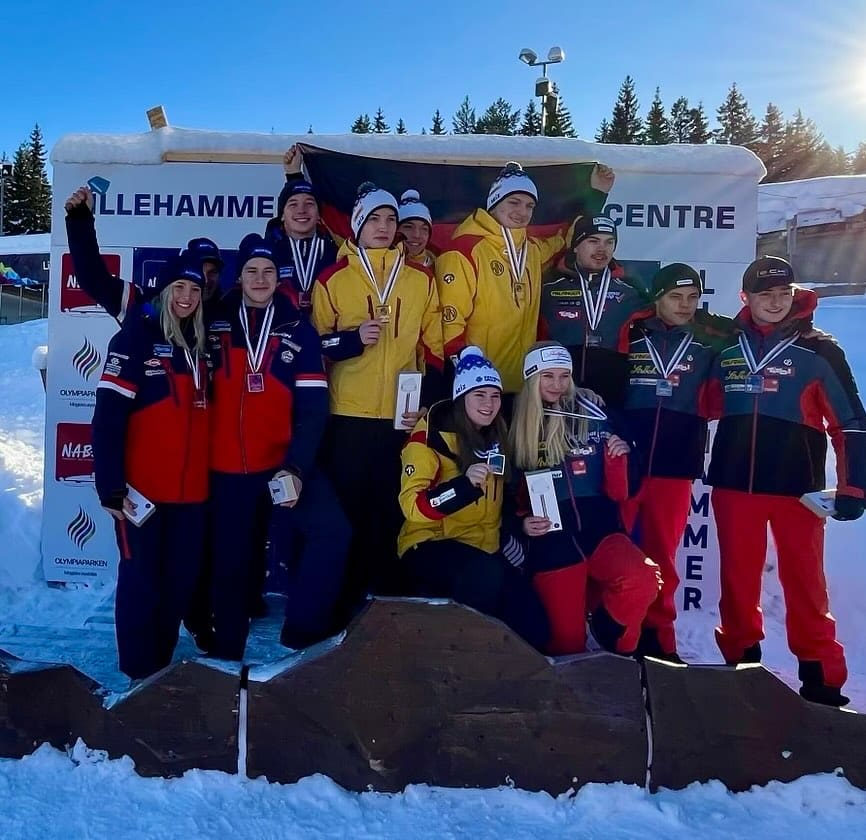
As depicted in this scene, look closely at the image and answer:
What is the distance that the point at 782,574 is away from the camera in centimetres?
332

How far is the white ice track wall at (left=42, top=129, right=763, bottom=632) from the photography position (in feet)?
15.4

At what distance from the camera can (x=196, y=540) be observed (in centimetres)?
326

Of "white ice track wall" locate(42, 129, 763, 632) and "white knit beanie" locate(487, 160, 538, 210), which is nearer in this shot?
"white knit beanie" locate(487, 160, 538, 210)

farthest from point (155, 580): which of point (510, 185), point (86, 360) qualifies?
point (510, 185)

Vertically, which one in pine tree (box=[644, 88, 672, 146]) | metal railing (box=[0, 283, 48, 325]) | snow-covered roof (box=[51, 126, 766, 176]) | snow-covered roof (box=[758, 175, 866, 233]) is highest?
pine tree (box=[644, 88, 672, 146])

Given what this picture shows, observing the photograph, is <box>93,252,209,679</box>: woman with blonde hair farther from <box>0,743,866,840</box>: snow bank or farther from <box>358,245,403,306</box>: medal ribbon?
<box>358,245,403,306</box>: medal ribbon

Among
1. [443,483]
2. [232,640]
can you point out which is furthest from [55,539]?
[443,483]

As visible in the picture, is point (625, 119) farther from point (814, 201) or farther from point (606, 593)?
point (606, 593)

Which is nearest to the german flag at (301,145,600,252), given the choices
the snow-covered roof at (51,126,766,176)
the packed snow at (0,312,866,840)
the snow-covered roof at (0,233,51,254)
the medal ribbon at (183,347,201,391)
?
the snow-covered roof at (51,126,766,176)

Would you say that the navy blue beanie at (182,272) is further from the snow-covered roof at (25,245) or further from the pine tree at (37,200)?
the pine tree at (37,200)

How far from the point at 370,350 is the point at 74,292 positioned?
8.38ft

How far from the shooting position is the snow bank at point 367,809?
2471 millimetres

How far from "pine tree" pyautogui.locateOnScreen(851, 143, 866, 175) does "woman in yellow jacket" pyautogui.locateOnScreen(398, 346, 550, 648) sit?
192 ft

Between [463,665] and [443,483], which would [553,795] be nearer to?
[463,665]
